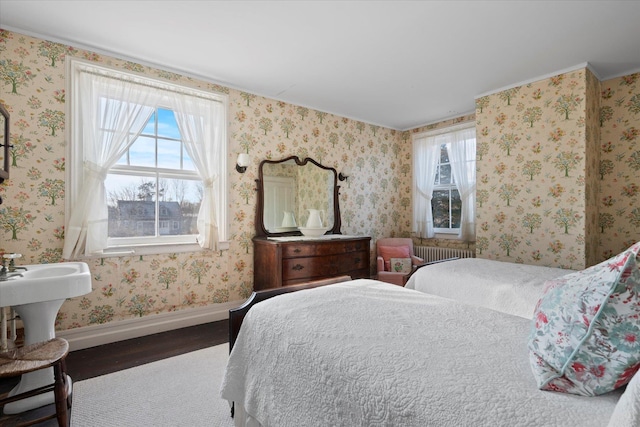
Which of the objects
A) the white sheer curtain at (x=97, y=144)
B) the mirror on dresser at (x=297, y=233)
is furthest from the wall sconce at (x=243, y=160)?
the white sheer curtain at (x=97, y=144)

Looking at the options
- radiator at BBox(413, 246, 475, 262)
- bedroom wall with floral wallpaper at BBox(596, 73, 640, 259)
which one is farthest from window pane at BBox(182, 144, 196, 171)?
bedroom wall with floral wallpaper at BBox(596, 73, 640, 259)

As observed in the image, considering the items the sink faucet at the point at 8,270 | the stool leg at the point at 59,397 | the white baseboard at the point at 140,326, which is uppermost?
the sink faucet at the point at 8,270

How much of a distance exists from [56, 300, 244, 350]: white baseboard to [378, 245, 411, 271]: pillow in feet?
6.99

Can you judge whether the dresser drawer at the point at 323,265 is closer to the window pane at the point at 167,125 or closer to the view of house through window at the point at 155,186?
the view of house through window at the point at 155,186

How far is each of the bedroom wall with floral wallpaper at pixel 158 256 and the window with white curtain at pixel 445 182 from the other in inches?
26.2

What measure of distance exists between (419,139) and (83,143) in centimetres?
448

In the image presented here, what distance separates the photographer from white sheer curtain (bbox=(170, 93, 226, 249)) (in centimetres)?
329

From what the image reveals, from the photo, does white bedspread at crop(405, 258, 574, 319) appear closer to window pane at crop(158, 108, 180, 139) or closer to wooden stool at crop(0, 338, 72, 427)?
wooden stool at crop(0, 338, 72, 427)

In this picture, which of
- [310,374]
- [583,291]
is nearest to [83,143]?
[310,374]

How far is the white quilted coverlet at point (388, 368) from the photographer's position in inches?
32.2

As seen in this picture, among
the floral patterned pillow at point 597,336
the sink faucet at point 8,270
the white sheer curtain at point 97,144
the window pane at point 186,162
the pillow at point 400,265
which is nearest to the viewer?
the floral patterned pillow at point 597,336

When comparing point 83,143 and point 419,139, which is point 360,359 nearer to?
point 83,143

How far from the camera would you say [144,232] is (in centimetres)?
315

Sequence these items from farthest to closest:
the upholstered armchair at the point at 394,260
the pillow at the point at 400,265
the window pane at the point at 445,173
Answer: the window pane at the point at 445,173
the pillow at the point at 400,265
the upholstered armchair at the point at 394,260
